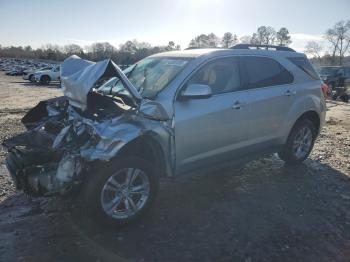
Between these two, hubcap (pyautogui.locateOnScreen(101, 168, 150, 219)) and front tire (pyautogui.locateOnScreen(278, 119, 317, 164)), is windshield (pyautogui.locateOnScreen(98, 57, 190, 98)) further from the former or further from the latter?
front tire (pyautogui.locateOnScreen(278, 119, 317, 164))

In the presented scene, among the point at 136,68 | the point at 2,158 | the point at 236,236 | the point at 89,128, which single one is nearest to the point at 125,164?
the point at 89,128

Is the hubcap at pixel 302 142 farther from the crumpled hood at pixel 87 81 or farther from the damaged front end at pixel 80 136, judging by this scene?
the crumpled hood at pixel 87 81

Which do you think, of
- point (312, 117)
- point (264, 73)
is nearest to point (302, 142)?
point (312, 117)

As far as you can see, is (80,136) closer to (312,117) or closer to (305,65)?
(305,65)

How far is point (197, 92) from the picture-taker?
4238 mm

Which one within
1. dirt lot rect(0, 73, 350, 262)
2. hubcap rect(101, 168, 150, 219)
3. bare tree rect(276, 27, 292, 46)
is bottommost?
dirt lot rect(0, 73, 350, 262)

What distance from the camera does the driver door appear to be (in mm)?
4340

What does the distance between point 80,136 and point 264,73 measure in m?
2.97

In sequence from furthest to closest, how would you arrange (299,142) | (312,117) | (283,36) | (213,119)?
(283,36)
(312,117)
(299,142)
(213,119)

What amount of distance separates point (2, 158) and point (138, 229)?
11.3ft

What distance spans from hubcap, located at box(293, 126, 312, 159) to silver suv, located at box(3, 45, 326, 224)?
553 millimetres

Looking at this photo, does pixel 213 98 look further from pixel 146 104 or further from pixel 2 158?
pixel 2 158

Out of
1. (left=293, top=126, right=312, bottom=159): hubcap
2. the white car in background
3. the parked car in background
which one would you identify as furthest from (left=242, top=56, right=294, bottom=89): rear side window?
the white car in background

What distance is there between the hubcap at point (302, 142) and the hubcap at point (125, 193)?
321cm
